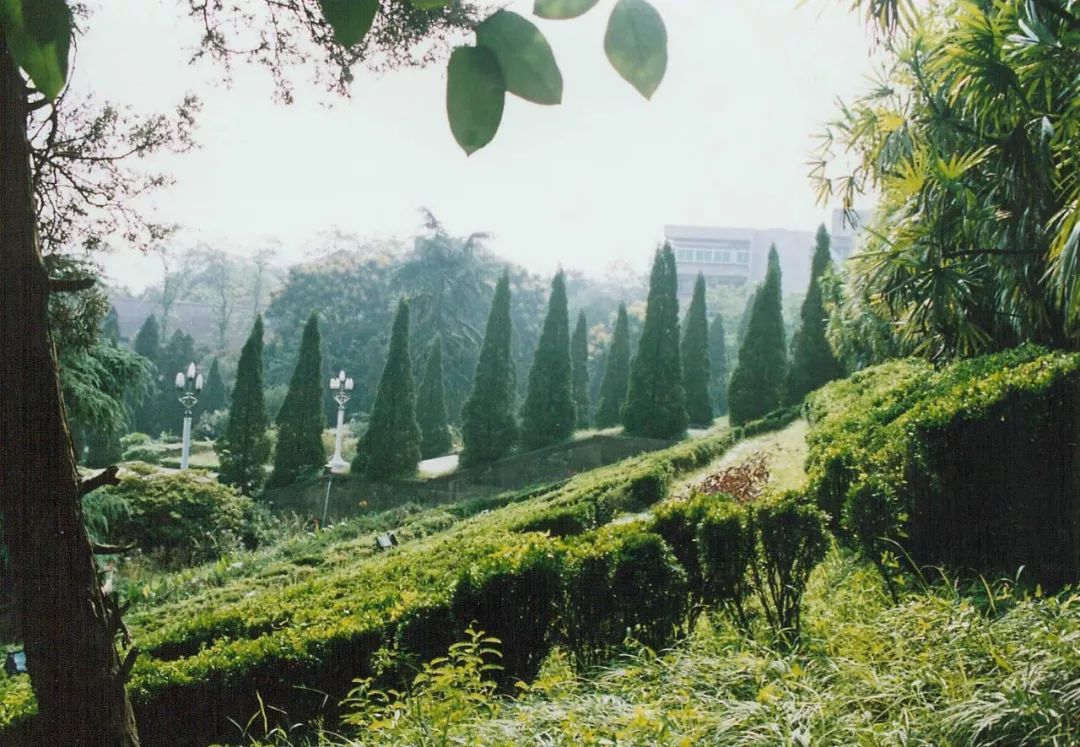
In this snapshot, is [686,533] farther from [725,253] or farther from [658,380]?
[725,253]

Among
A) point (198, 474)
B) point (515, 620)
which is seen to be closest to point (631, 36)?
point (515, 620)

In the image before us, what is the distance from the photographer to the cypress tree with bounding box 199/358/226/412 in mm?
27547

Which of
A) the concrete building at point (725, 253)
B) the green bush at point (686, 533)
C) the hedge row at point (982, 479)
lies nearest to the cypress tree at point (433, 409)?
the green bush at point (686, 533)

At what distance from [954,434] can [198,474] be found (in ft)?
44.9

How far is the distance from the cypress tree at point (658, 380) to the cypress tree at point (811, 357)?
314 cm

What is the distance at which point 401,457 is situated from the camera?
68.9 ft

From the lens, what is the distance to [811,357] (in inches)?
787

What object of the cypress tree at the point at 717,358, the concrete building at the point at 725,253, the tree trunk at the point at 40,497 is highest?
the concrete building at the point at 725,253

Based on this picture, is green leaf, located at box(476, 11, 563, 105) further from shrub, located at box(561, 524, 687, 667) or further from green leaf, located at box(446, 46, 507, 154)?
shrub, located at box(561, 524, 687, 667)

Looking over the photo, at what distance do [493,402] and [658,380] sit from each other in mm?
4793

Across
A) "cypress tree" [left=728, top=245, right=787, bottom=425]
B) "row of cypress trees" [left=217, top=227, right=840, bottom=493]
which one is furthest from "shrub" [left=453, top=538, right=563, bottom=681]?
"cypress tree" [left=728, top=245, right=787, bottom=425]

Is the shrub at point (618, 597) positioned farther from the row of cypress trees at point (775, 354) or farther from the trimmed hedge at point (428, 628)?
the row of cypress trees at point (775, 354)

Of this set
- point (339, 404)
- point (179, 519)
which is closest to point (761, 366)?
point (339, 404)

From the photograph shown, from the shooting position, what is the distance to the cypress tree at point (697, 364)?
2400 centimetres
